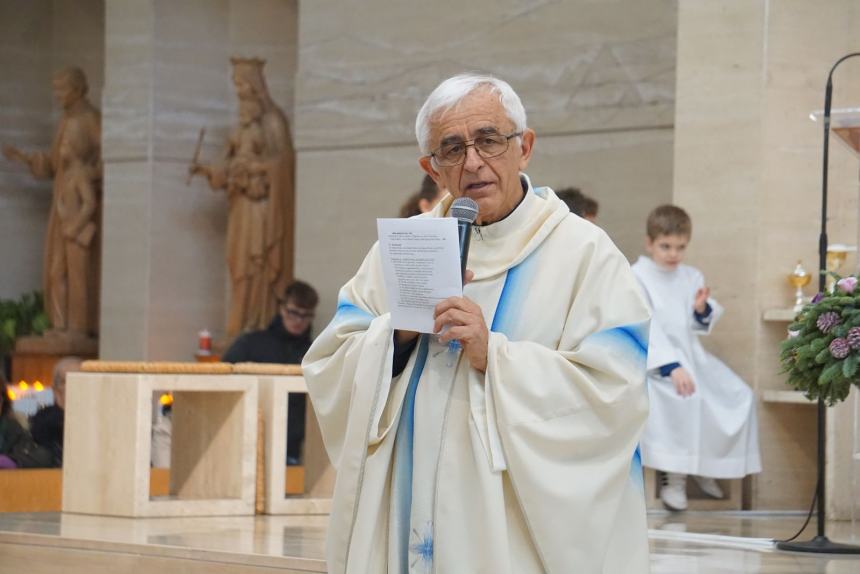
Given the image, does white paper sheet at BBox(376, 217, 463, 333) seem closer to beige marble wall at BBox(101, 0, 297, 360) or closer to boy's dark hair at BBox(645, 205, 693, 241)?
boy's dark hair at BBox(645, 205, 693, 241)

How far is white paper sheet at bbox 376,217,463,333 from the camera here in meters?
3.32

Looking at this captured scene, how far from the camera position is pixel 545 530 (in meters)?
3.39

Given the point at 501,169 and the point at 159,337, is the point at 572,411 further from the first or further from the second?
the point at 159,337

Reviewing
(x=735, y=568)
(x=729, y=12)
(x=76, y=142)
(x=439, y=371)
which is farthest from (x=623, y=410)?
(x=76, y=142)

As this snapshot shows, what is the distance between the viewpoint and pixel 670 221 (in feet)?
25.9

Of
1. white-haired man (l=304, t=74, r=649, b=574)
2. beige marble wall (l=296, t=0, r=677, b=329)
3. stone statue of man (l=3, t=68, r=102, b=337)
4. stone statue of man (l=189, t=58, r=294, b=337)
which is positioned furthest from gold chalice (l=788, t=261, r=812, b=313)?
stone statue of man (l=3, t=68, r=102, b=337)

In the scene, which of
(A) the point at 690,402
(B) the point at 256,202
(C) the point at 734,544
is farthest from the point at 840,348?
(B) the point at 256,202

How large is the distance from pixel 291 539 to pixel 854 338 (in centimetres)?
238

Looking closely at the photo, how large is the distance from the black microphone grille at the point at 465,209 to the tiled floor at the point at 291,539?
2.43m

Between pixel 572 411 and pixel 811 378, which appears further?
pixel 811 378

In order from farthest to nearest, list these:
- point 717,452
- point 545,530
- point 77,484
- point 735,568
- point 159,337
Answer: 1. point 159,337
2. point 717,452
3. point 77,484
4. point 735,568
5. point 545,530

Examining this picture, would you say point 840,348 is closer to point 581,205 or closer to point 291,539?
point 581,205

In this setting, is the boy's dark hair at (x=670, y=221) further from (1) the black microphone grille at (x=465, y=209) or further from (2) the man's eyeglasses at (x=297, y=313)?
(1) the black microphone grille at (x=465, y=209)

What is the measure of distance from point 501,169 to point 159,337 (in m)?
10.6
